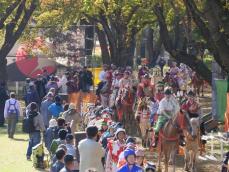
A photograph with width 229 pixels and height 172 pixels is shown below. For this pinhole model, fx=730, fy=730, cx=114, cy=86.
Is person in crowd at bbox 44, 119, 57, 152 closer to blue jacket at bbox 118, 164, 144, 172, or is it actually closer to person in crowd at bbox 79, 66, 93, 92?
blue jacket at bbox 118, 164, 144, 172

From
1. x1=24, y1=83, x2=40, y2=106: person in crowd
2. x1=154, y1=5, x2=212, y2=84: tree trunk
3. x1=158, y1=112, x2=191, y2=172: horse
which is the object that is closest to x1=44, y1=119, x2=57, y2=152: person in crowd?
x1=158, y1=112, x2=191, y2=172: horse

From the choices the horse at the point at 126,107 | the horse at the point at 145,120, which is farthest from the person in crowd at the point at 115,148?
the horse at the point at 126,107

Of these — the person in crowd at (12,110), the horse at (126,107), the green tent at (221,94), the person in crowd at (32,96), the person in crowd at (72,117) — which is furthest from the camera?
Answer: the person in crowd at (32,96)

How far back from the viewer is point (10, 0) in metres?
37.8

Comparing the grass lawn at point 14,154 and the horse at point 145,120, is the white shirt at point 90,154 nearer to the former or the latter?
the grass lawn at point 14,154

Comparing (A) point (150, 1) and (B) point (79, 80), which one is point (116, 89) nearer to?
(A) point (150, 1)

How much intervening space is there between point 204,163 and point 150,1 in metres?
9.05

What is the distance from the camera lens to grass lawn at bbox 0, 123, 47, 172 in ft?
68.2

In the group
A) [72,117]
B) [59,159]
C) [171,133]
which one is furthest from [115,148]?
[72,117]

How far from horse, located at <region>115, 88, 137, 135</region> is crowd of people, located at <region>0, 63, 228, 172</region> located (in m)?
0.12

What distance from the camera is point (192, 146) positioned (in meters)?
20.0

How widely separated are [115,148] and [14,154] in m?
9.88

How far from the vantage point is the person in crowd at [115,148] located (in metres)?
14.3

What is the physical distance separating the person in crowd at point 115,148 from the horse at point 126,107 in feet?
42.4
